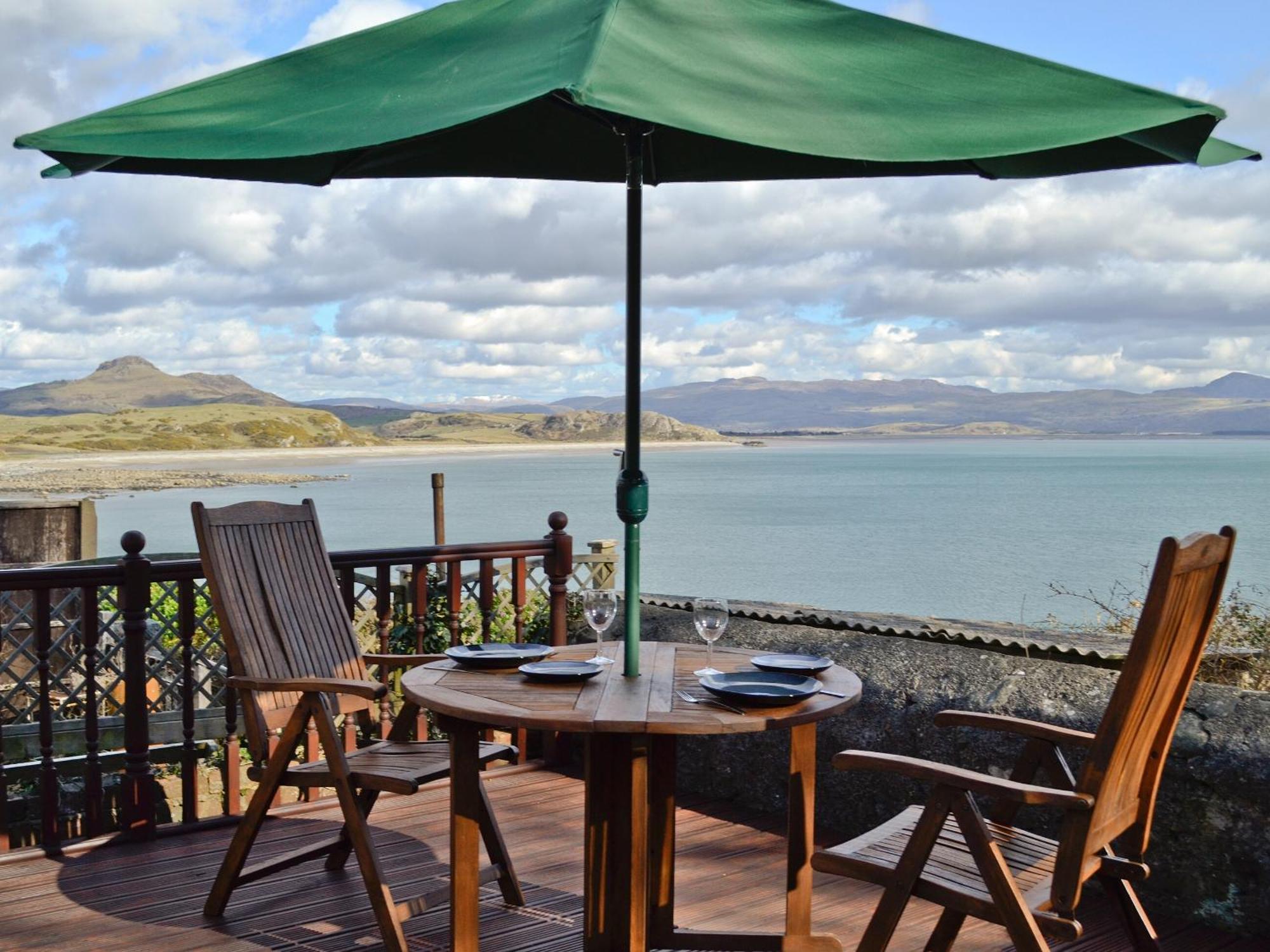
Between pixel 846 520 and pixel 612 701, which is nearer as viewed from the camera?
pixel 612 701

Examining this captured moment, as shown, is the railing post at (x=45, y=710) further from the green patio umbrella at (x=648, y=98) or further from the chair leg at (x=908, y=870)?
the chair leg at (x=908, y=870)

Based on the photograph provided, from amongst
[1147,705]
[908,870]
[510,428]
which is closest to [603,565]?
[908,870]

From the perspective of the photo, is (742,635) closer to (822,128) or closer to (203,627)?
(822,128)

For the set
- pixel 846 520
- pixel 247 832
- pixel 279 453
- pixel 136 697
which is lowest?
pixel 846 520

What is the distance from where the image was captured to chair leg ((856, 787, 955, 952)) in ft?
7.30

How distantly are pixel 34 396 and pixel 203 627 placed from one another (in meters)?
181

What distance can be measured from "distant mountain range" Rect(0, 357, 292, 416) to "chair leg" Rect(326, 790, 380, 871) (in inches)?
5923

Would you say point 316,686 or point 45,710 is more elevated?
point 316,686

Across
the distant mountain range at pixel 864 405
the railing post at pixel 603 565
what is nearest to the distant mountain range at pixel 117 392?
the distant mountain range at pixel 864 405

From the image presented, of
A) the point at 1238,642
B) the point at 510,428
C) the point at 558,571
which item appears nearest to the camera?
the point at 558,571

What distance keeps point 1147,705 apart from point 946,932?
0.72 m

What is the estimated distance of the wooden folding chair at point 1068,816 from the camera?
2119 millimetres

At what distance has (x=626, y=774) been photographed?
102 inches

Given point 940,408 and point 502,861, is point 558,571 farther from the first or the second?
point 940,408
